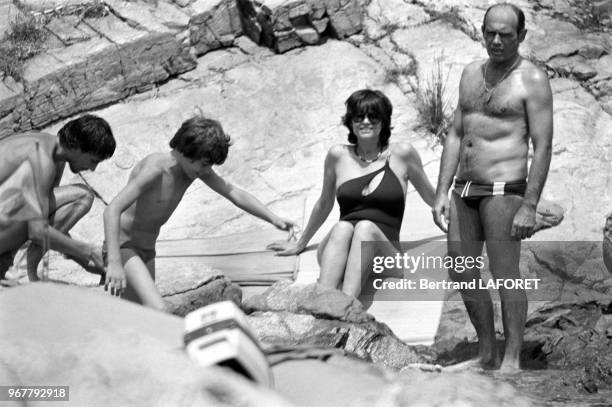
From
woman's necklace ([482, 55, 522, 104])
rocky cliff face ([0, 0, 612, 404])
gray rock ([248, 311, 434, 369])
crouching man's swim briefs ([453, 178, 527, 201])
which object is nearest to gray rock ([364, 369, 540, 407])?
gray rock ([248, 311, 434, 369])

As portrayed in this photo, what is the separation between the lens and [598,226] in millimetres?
9125

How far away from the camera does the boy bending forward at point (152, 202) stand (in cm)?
671

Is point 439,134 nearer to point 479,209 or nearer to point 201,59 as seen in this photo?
point 201,59

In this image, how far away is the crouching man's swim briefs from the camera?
6.62 m

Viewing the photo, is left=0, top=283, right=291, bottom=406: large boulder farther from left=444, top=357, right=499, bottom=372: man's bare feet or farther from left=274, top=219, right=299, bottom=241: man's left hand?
left=274, top=219, right=299, bottom=241: man's left hand

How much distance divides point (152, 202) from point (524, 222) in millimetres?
2283

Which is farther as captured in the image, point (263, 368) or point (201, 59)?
point (201, 59)

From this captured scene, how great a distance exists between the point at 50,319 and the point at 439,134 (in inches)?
323

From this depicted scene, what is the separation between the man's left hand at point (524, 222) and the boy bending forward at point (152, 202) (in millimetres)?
1590

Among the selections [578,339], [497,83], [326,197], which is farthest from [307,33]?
[578,339]

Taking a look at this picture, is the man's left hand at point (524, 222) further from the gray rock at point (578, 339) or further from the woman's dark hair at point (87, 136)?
the woman's dark hair at point (87, 136)

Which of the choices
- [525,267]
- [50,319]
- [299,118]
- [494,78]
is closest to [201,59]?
[299,118]

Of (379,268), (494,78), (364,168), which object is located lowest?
(379,268)

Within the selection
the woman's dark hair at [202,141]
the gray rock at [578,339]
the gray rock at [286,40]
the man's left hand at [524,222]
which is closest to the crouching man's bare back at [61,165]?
the woman's dark hair at [202,141]
